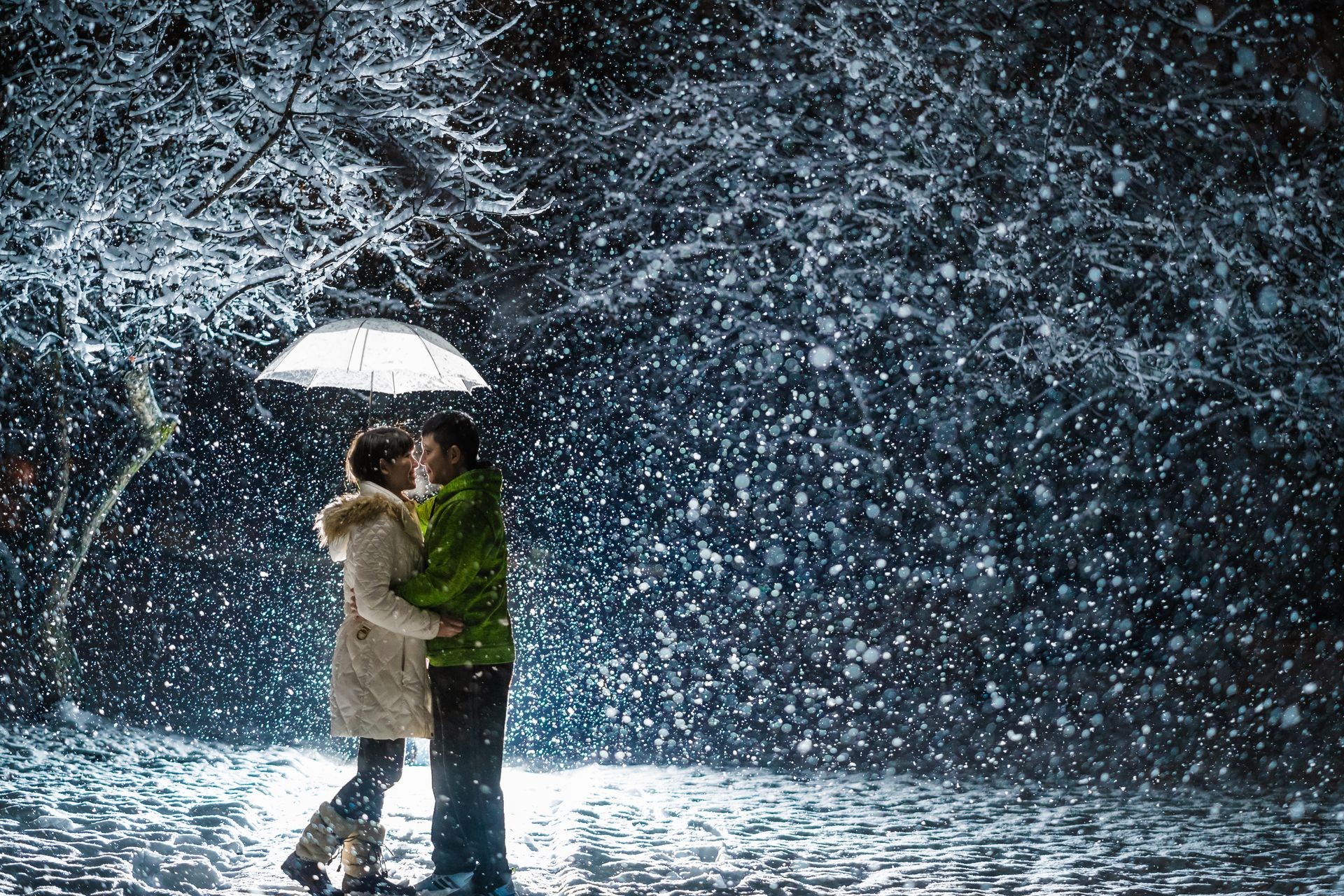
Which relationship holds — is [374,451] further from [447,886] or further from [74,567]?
[74,567]

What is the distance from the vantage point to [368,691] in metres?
3.84

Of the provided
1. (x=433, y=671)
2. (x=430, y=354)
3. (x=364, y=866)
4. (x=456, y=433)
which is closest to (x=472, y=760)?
(x=433, y=671)

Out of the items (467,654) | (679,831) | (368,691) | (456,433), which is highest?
(456,433)

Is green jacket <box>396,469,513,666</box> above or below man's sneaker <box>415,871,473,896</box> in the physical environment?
above

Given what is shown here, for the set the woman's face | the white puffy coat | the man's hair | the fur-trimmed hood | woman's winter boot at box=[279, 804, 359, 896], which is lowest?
woman's winter boot at box=[279, 804, 359, 896]

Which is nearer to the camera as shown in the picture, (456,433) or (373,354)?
(456,433)

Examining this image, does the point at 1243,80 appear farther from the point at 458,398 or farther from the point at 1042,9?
the point at 458,398

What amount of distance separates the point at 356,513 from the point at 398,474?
0.24 metres

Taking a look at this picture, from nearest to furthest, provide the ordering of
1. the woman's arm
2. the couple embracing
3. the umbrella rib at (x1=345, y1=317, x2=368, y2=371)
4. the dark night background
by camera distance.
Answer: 1. the woman's arm
2. the couple embracing
3. the umbrella rib at (x1=345, y1=317, x2=368, y2=371)
4. the dark night background

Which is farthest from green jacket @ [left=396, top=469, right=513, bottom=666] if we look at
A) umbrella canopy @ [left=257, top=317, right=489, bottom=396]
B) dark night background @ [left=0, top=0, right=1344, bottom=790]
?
dark night background @ [left=0, top=0, right=1344, bottom=790]

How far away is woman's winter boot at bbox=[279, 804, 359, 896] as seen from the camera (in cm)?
384

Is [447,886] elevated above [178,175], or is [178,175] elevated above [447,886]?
[178,175]

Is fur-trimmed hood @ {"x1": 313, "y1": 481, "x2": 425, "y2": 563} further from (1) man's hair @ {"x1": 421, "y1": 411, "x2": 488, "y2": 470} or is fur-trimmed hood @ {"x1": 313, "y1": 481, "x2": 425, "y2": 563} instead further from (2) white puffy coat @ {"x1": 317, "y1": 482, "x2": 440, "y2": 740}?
(1) man's hair @ {"x1": 421, "y1": 411, "x2": 488, "y2": 470}

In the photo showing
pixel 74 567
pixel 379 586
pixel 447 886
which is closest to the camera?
pixel 379 586
